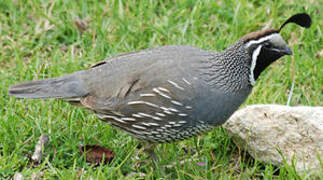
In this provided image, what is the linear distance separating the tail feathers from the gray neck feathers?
1161mm

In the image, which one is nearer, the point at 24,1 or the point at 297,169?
the point at 297,169

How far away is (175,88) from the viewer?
4.67m

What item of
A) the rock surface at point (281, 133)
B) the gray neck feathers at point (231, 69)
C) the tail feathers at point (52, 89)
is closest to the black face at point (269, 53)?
the gray neck feathers at point (231, 69)

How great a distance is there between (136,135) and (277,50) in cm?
145

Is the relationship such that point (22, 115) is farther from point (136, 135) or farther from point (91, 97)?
point (136, 135)

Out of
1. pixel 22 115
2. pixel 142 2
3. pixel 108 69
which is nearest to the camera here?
pixel 108 69

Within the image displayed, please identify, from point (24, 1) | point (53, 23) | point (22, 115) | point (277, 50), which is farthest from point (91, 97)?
point (24, 1)

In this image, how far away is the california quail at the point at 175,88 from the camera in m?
4.67

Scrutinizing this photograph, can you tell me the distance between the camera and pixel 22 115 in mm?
5418

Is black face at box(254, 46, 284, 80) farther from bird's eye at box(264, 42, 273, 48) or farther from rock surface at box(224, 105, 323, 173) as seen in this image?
rock surface at box(224, 105, 323, 173)

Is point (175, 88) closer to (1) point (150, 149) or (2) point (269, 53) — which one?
(1) point (150, 149)

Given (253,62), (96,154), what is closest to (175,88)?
(253,62)

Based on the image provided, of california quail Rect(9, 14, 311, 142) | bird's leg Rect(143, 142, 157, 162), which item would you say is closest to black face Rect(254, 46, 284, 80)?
california quail Rect(9, 14, 311, 142)

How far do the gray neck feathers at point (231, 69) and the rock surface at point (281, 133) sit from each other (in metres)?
0.39
